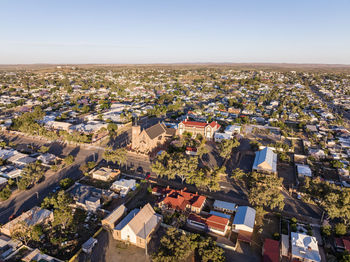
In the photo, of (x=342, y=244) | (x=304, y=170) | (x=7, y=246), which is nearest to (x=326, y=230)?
(x=342, y=244)

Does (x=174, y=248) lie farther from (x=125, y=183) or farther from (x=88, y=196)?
(x=88, y=196)

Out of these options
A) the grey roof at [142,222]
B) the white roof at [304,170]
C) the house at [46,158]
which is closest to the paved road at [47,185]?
the house at [46,158]

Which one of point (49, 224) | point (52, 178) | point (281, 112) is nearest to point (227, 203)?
point (49, 224)

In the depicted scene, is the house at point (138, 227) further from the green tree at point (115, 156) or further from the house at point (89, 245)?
the green tree at point (115, 156)

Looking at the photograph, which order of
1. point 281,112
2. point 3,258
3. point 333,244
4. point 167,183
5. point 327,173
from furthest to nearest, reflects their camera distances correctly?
point 281,112, point 327,173, point 167,183, point 333,244, point 3,258

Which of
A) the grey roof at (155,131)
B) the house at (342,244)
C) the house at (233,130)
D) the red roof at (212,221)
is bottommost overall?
the house at (342,244)

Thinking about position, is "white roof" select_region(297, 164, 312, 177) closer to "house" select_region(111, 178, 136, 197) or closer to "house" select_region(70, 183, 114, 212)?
"house" select_region(111, 178, 136, 197)

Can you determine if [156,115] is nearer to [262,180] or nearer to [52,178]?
[52,178]
